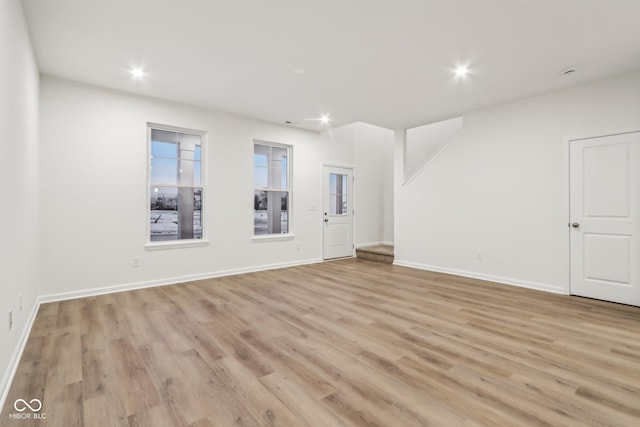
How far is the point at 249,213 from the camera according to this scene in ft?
17.5

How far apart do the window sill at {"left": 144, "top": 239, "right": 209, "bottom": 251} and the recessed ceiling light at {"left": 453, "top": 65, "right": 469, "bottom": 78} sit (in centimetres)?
424

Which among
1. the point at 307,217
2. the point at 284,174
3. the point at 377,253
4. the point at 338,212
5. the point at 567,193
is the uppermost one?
the point at 284,174

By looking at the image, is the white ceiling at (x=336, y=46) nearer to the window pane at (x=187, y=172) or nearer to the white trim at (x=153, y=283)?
the window pane at (x=187, y=172)

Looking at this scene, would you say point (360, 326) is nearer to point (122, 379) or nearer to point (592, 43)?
point (122, 379)

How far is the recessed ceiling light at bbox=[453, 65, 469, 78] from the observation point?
11.3 ft

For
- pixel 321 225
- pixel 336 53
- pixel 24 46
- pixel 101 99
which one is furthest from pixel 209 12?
pixel 321 225

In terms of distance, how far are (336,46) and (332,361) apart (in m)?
2.87

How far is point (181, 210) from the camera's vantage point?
5.07 m

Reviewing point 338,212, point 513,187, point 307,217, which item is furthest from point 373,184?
point 513,187

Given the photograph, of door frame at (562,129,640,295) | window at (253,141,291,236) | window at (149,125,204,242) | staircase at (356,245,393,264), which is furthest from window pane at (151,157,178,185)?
door frame at (562,129,640,295)

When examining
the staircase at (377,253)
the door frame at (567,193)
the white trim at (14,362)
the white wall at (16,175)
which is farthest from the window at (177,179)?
the door frame at (567,193)

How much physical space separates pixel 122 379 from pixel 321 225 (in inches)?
183

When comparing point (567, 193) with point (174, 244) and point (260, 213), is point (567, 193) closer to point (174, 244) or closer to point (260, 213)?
Answer: point (260, 213)

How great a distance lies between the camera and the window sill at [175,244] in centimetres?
436
